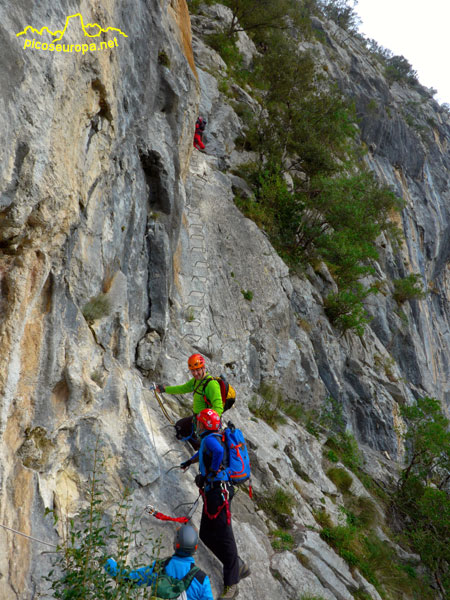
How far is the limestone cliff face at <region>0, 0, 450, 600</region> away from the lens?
3.99 m

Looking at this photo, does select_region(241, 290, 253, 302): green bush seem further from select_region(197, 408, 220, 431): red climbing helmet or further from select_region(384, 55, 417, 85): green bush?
select_region(384, 55, 417, 85): green bush

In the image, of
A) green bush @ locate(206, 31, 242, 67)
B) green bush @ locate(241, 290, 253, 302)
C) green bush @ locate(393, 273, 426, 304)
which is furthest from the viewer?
green bush @ locate(393, 273, 426, 304)

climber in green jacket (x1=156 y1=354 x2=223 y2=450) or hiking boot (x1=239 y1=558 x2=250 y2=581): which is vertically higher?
climber in green jacket (x1=156 y1=354 x2=223 y2=450)

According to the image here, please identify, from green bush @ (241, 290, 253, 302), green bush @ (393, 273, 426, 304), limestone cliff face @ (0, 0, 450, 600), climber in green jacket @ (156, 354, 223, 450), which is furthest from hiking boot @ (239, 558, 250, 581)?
green bush @ (393, 273, 426, 304)

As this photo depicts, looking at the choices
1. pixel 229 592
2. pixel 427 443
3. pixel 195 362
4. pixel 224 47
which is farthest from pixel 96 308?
pixel 224 47

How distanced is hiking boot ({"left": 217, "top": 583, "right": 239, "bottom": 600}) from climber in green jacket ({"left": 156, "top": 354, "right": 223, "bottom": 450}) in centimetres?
194

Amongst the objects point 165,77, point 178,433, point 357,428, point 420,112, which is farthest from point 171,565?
point 420,112

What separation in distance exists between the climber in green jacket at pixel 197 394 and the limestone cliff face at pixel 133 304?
33 centimetres

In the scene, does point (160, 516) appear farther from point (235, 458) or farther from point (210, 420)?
point (210, 420)

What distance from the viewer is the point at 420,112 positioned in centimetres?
4222

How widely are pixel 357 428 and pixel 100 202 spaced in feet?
42.1

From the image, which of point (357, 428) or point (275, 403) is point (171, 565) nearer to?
point (275, 403)

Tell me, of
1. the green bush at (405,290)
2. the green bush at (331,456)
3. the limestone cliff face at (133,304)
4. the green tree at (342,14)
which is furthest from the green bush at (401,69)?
the green bush at (331,456)

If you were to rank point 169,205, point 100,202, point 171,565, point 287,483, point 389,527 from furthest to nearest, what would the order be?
point 389,527 → point 169,205 → point 287,483 → point 100,202 → point 171,565
